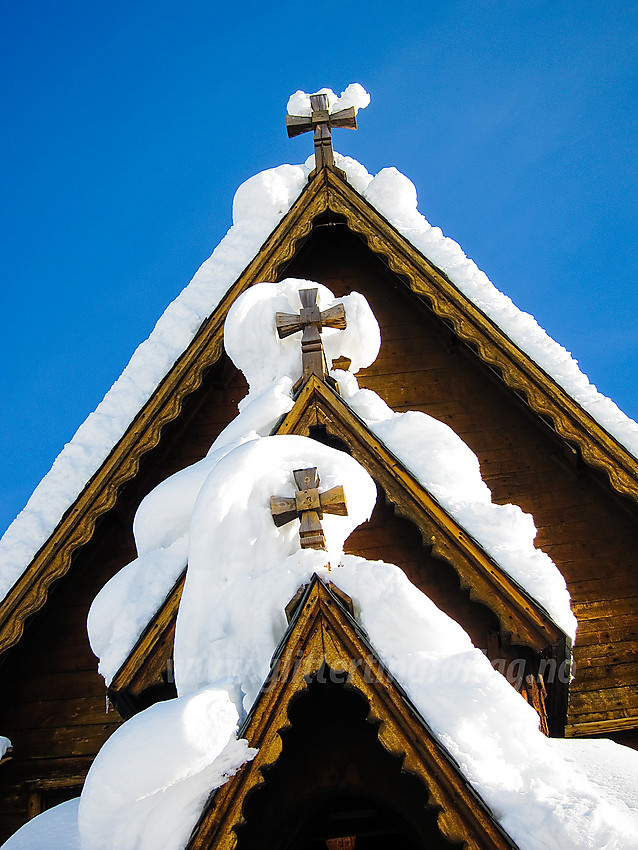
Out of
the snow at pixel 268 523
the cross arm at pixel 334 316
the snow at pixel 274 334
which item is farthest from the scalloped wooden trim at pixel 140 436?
the cross arm at pixel 334 316

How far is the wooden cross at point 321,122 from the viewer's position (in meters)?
6.36

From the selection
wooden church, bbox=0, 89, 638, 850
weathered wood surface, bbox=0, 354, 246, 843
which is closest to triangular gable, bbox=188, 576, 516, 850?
wooden church, bbox=0, 89, 638, 850

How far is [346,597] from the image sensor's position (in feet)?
8.84

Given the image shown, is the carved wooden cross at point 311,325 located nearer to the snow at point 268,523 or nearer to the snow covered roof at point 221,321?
the snow at point 268,523

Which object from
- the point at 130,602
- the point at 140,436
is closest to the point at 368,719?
the point at 130,602

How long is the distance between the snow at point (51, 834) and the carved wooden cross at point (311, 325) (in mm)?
2123

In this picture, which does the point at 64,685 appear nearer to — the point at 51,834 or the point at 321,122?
the point at 51,834

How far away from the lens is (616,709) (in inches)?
168

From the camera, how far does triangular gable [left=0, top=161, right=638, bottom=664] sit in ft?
14.8

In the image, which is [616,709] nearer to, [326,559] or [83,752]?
[326,559]

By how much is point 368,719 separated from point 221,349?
326cm

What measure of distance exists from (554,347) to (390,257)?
1.26 metres

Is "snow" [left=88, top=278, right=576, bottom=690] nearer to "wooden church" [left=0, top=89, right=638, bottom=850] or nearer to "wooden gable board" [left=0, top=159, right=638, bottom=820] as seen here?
"wooden church" [left=0, top=89, right=638, bottom=850]

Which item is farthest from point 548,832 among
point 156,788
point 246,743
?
point 156,788
